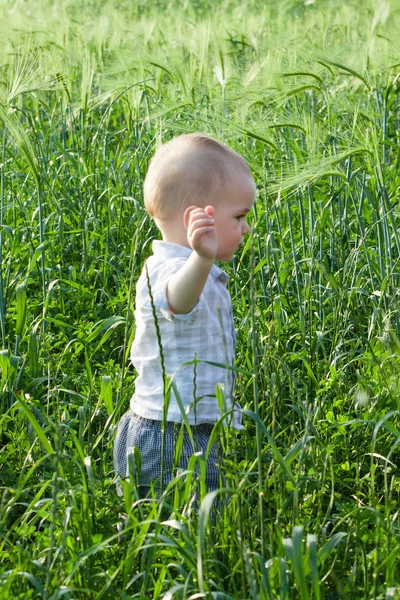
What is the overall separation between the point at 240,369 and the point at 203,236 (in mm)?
286

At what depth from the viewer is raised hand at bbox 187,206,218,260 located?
1.64m

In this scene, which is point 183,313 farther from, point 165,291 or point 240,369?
point 240,369

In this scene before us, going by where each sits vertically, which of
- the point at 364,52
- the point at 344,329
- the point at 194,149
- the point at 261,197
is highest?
the point at 364,52

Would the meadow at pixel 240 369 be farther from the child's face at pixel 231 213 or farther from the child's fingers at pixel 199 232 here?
the child's fingers at pixel 199 232

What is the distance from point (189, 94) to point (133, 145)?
85cm

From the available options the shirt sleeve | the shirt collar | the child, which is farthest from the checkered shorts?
the shirt collar

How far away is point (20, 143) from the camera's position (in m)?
2.16

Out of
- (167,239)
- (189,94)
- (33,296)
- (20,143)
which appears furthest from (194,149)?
(33,296)

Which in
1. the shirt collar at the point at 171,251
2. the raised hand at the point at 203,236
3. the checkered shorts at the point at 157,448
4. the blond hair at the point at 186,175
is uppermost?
the blond hair at the point at 186,175

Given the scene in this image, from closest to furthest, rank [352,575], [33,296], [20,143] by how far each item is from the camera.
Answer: [352,575]
[20,143]
[33,296]

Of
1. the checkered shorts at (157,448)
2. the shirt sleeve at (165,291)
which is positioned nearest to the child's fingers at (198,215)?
the shirt sleeve at (165,291)

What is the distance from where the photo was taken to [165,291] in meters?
1.76

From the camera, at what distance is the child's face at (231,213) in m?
1.87

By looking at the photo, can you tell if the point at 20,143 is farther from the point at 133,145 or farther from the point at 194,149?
the point at 133,145
